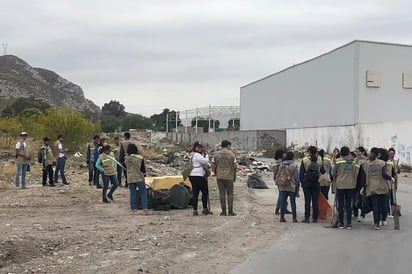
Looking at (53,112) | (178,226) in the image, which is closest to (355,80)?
(53,112)

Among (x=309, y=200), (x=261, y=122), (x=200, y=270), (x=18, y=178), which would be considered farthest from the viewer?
(x=261, y=122)

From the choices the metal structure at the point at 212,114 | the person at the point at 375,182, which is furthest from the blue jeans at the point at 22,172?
the metal structure at the point at 212,114

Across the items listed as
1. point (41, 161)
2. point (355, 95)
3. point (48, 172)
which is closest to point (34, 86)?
point (355, 95)

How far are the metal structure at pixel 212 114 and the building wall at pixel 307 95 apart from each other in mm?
7231

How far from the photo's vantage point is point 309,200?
1311 cm

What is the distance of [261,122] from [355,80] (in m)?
27.0

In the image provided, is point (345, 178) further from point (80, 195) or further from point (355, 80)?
point (355, 80)

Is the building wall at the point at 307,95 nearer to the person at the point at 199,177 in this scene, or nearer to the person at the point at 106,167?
the person at the point at 106,167

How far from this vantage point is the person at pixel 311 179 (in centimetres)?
1279

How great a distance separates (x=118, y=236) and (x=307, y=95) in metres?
49.1

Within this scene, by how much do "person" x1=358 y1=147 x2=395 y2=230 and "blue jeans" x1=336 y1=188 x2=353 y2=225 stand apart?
396 mm

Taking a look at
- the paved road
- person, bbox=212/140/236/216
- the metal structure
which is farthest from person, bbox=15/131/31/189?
the metal structure

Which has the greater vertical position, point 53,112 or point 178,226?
point 53,112

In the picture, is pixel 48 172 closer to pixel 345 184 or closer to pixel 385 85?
pixel 345 184
